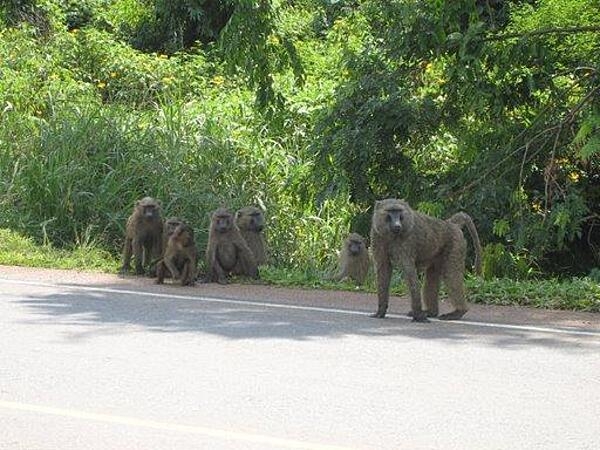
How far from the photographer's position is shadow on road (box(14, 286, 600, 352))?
924cm

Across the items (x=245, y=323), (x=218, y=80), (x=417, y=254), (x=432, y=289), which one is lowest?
(x=245, y=323)

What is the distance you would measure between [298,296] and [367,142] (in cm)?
454

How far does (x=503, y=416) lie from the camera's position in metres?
6.58

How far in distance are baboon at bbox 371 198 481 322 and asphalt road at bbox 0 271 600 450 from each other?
0.36 meters

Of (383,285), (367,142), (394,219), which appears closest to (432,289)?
(383,285)

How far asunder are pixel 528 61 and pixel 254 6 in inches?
138

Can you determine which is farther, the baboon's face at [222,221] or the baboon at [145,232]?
the baboon at [145,232]

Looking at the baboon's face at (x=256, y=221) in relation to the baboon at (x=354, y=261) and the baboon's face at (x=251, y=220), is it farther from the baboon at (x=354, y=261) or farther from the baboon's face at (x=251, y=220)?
the baboon at (x=354, y=261)

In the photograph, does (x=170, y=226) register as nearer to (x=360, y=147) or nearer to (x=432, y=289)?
(x=360, y=147)

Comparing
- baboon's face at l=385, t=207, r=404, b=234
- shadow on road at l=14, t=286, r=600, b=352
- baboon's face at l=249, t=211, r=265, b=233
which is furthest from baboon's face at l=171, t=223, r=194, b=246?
baboon's face at l=385, t=207, r=404, b=234

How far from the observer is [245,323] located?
32.3 feet

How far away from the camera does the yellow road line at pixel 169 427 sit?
5898 mm

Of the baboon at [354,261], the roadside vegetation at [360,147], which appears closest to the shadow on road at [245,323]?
the roadside vegetation at [360,147]

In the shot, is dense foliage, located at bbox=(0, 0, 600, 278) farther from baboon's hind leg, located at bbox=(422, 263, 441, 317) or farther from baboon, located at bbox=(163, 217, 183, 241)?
baboon's hind leg, located at bbox=(422, 263, 441, 317)
